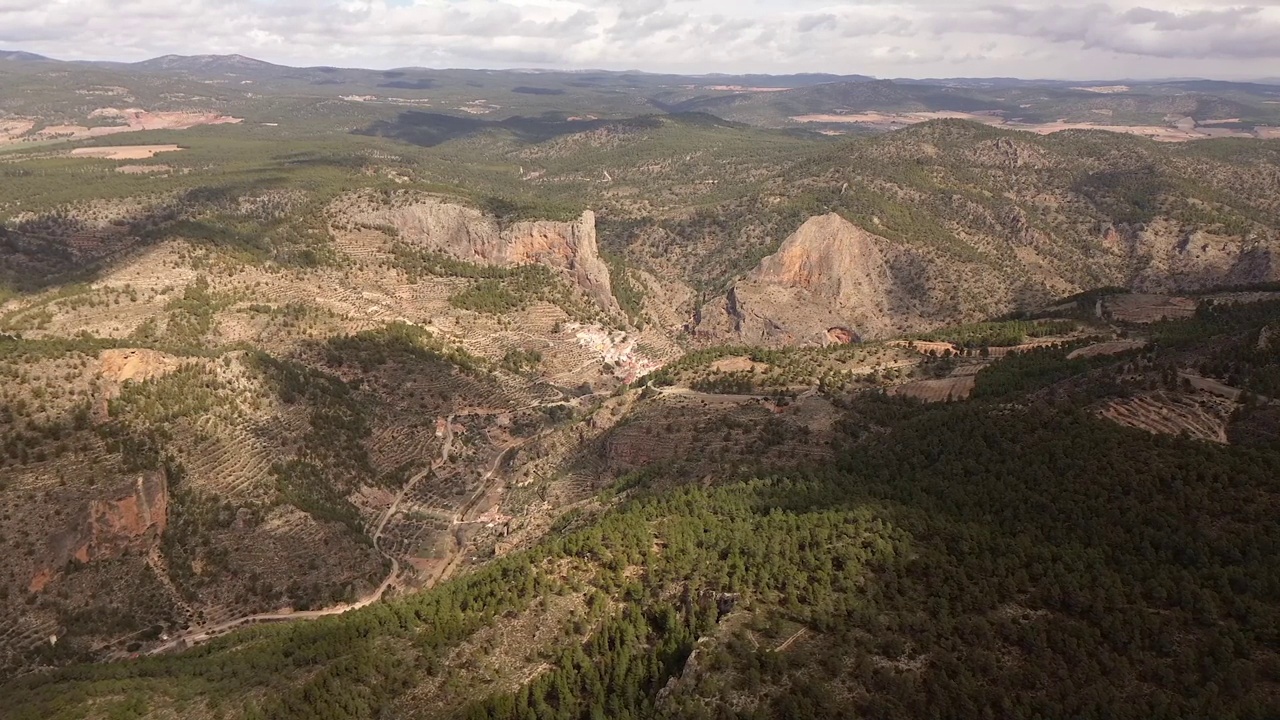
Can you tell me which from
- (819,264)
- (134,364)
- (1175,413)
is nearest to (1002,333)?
(1175,413)

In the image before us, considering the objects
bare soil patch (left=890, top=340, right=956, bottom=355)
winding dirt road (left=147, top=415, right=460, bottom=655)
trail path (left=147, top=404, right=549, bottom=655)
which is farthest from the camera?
bare soil patch (left=890, top=340, right=956, bottom=355)

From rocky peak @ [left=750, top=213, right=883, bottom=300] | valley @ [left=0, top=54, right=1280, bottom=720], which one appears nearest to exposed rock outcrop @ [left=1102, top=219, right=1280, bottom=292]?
valley @ [left=0, top=54, right=1280, bottom=720]

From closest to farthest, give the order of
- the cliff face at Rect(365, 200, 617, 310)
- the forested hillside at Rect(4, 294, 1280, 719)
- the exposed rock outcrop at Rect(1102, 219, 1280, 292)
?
1. the forested hillside at Rect(4, 294, 1280, 719)
2. the cliff face at Rect(365, 200, 617, 310)
3. the exposed rock outcrop at Rect(1102, 219, 1280, 292)

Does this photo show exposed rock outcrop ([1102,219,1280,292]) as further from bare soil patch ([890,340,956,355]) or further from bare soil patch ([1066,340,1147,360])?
bare soil patch ([890,340,956,355])

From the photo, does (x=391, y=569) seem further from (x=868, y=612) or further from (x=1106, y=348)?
(x=1106, y=348)

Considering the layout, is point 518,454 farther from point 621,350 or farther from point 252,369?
point 621,350

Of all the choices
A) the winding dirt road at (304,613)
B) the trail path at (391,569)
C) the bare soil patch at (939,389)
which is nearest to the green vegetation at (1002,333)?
the bare soil patch at (939,389)
